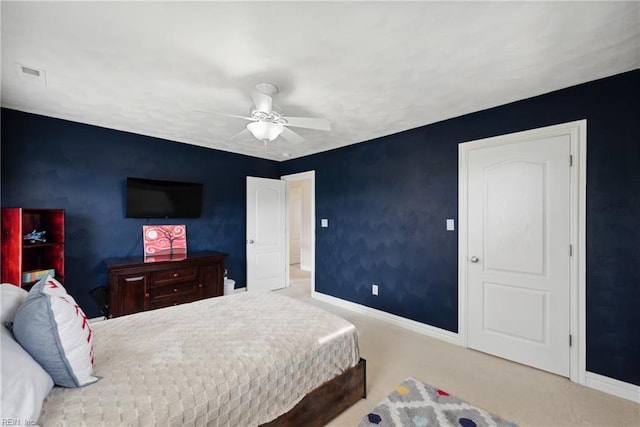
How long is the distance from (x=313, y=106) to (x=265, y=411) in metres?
2.39

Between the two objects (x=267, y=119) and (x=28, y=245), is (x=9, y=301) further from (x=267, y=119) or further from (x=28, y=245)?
(x=267, y=119)

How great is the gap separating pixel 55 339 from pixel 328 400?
4.86 ft

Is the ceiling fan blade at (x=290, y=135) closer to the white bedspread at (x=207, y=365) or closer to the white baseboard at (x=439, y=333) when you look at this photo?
the white bedspread at (x=207, y=365)

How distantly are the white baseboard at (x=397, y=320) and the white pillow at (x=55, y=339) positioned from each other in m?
3.02

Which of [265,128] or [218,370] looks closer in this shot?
[218,370]

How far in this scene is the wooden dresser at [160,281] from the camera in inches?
120

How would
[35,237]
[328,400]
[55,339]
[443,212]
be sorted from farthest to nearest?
[443,212] < [35,237] < [328,400] < [55,339]

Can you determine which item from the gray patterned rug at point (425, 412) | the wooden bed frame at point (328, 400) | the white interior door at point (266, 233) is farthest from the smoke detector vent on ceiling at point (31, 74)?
the gray patterned rug at point (425, 412)

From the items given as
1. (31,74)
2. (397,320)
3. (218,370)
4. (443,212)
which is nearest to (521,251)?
(443,212)

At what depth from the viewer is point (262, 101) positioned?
2.15 m

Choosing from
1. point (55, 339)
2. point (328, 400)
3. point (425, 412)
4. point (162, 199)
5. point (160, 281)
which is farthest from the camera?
point (162, 199)

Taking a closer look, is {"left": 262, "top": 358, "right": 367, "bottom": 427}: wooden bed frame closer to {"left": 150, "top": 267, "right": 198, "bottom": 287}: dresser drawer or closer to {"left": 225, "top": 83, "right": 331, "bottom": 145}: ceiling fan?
{"left": 225, "top": 83, "right": 331, "bottom": 145}: ceiling fan

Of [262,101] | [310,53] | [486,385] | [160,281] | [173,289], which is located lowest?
[486,385]

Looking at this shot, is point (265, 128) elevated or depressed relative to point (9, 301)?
elevated
